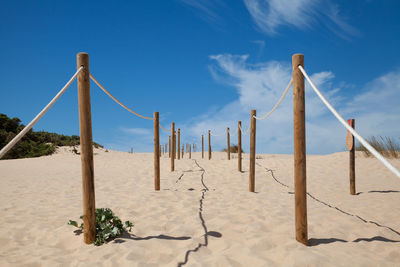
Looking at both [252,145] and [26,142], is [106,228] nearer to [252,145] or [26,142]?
[252,145]

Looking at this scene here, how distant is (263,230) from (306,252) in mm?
814

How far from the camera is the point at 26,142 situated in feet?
68.0

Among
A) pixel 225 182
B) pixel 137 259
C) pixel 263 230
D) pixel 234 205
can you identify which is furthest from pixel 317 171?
pixel 137 259

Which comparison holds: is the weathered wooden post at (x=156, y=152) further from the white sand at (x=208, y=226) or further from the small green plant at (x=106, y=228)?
the small green plant at (x=106, y=228)

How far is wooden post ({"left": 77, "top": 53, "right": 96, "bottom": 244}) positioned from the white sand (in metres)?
0.22

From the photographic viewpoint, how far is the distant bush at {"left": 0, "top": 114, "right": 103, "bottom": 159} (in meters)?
19.4

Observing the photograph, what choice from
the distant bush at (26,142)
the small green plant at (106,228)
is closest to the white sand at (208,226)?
the small green plant at (106,228)

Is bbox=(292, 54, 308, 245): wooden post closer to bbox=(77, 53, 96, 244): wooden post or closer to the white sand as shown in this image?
the white sand

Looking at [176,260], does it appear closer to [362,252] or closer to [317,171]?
[362,252]

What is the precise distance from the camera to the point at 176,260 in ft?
8.53

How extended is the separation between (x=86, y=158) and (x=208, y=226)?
6.11 ft

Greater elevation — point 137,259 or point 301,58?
point 301,58

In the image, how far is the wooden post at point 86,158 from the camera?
3014mm

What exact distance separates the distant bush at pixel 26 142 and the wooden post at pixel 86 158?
61.8ft
